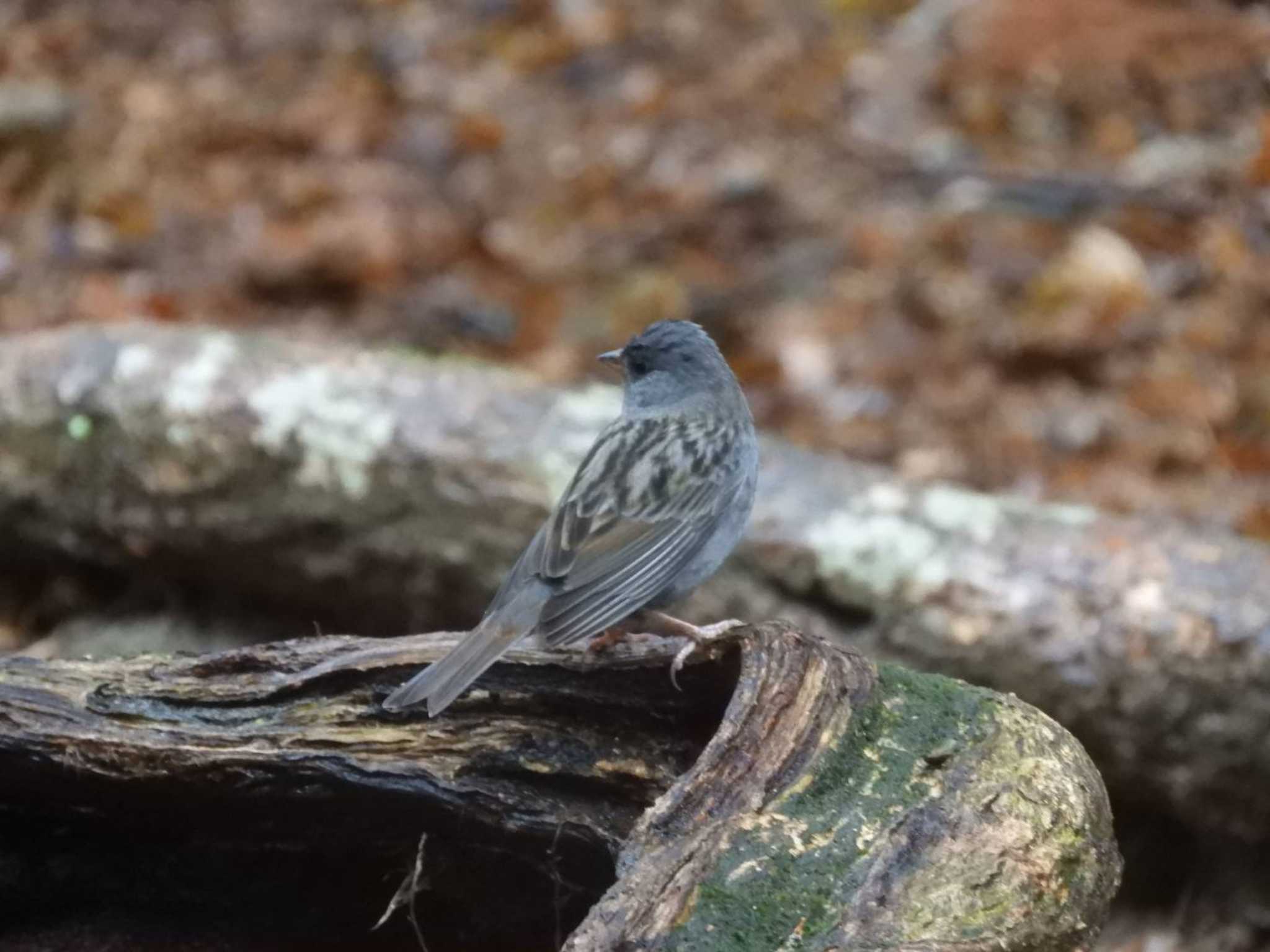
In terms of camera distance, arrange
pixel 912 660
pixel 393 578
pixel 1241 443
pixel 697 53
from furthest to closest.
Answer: pixel 697 53
pixel 1241 443
pixel 393 578
pixel 912 660

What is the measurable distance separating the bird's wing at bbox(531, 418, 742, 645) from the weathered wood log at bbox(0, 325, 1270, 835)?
0.61m

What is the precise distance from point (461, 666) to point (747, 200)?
5868 mm

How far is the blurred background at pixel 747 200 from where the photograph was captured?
23.0 ft

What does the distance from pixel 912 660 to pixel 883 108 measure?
200 inches

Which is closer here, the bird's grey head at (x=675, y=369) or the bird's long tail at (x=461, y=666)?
the bird's long tail at (x=461, y=666)

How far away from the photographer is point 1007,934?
268cm

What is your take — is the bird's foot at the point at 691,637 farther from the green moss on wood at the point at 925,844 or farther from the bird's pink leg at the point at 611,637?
the green moss on wood at the point at 925,844

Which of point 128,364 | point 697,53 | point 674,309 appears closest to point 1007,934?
point 128,364

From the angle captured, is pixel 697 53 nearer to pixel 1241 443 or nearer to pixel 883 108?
pixel 883 108

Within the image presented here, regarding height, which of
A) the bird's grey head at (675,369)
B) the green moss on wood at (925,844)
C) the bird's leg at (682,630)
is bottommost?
the green moss on wood at (925,844)

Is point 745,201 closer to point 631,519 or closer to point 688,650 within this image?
point 631,519

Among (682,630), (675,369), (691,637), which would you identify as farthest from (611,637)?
(675,369)

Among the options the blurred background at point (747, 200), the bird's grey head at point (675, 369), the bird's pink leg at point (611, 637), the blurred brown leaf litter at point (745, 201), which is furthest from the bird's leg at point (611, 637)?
the blurred brown leaf litter at point (745, 201)

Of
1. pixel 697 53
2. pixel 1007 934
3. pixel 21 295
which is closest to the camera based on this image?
pixel 1007 934
